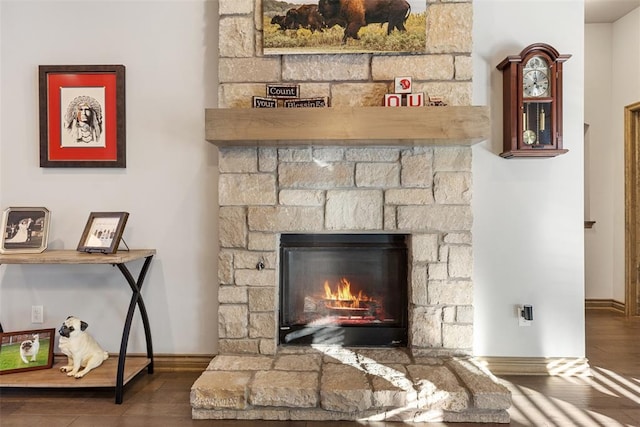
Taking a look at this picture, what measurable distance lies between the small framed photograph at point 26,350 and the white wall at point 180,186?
0.69 ft

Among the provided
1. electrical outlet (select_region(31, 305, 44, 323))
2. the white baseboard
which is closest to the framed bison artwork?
the white baseboard

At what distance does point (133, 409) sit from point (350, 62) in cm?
232

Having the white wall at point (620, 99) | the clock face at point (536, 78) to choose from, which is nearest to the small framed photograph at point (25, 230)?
the clock face at point (536, 78)

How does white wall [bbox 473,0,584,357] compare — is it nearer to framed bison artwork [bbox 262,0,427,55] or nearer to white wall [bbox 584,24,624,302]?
framed bison artwork [bbox 262,0,427,55]

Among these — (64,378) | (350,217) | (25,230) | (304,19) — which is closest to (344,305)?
(350,217)

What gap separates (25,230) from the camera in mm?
2545

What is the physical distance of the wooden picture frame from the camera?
2631mm

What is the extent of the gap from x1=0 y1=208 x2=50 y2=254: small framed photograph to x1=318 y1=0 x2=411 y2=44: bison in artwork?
2.17 meters

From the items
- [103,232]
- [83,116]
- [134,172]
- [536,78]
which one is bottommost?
[103,232]

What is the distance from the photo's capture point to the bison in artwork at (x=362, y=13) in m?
2.42

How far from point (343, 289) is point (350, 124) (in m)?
1.07

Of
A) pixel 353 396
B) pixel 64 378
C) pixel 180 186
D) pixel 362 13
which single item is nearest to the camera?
pixel 353 396

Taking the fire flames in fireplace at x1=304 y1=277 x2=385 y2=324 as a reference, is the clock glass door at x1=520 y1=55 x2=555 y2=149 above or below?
above

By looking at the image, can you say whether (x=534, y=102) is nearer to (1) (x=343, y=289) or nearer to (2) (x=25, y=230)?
(1) (x=343, y=289)
